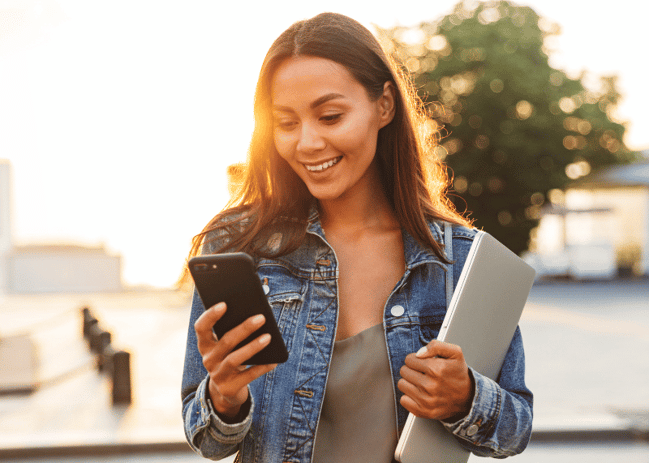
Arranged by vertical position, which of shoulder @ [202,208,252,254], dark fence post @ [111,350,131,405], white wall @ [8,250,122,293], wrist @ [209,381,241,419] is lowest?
white wall @ [8,250,122,293]

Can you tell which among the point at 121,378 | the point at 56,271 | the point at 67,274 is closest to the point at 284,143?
the point at 121,378

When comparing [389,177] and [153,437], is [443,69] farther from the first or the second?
[389,177]

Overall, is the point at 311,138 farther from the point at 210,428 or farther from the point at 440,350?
the point at 210,428

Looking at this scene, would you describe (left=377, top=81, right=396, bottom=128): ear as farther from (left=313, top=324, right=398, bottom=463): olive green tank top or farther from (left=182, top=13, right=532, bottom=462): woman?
(left=313, top=324, right=398, bottom=463): olive green tank top

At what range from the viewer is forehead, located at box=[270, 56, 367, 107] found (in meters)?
1.74

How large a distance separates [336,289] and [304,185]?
1.30 ft

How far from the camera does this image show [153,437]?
607 centimetres

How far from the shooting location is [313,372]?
175 centimetres

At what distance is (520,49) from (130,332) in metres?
18.6

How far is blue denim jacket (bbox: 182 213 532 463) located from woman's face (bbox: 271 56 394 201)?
0.22 m

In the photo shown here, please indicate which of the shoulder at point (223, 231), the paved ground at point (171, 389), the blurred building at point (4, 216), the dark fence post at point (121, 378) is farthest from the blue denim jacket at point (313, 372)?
the blurred building at point (4, 216)

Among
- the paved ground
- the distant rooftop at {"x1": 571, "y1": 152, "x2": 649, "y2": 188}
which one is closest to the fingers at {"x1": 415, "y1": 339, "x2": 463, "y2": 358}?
the paved ground

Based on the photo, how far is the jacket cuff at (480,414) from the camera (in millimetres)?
1670

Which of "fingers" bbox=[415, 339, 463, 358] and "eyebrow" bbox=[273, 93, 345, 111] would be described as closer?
"fingers" bbox=[415, 339, 463, 358]
